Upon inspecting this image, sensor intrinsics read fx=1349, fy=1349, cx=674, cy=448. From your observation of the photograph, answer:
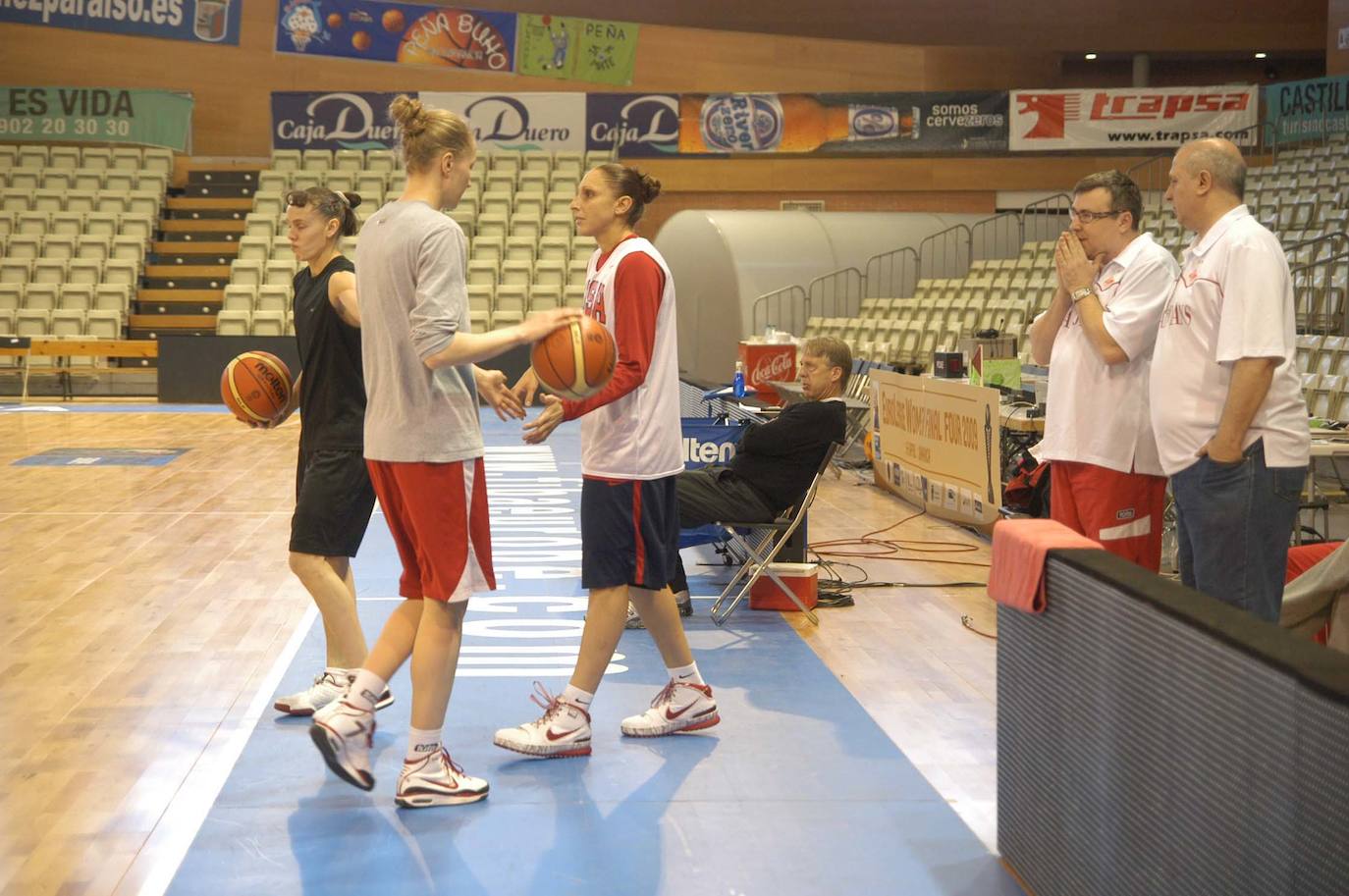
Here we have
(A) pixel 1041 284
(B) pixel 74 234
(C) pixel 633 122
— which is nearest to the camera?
(A) pixel 1041 284

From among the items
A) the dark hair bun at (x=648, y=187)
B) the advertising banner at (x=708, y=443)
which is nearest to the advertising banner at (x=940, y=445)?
the advertising banner at (x=708, y=443)

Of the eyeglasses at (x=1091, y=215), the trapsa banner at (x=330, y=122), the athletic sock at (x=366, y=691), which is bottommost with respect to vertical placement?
the athletic sock at (x=366, y=691)

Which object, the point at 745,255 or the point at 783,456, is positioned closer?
the point at 783,456

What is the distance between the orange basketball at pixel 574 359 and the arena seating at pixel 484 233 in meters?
13.8

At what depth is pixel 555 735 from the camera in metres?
3.84

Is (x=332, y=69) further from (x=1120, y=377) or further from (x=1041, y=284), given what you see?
(x=1120, y=377)

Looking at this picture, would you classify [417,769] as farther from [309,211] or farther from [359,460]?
[309,211]

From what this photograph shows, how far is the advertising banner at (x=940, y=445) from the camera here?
715cm

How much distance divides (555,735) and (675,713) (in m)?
0.39

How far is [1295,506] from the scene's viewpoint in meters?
3.23

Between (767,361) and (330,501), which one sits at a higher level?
(767,361)

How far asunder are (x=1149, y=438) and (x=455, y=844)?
6.72 feet

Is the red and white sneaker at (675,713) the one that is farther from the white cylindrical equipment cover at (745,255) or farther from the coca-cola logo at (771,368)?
the white cylindrical equipment cover at (745,255)

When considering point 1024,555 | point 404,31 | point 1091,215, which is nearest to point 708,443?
point 1091,215
